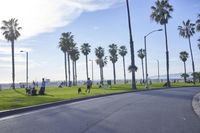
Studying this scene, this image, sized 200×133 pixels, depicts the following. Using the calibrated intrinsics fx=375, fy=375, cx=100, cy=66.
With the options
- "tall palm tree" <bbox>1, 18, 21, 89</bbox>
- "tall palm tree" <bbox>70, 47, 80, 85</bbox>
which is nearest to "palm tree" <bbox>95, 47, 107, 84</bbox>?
"tall palm tree" <bbox>70, 47, 80, 85</bbox>

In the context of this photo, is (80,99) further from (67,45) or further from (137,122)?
(67,45)

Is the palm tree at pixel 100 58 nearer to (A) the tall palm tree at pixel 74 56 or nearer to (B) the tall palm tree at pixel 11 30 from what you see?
(A) the tall palm tree at pixel 74 56

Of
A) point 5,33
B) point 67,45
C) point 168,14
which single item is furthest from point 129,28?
point 67,45

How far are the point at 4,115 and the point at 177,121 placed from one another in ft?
27.5

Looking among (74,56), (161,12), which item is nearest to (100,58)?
(74,56)

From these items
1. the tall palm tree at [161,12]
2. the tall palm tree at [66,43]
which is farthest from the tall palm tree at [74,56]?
the tall palm tree at [161,12]

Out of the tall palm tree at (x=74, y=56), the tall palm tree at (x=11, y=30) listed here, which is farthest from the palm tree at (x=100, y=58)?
the tall palm tree at (x=11, y=30)

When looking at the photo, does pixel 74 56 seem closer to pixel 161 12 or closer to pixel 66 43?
pixel 66 43

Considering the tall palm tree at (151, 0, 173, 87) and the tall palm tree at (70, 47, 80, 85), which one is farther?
the tall palm tree at (70, 47, 80, 85)

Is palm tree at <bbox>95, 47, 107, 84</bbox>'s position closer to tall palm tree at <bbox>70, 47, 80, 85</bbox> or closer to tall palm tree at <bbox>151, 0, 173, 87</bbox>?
tall palm tree at <bbox>70, 47, 80, 85</bbox>

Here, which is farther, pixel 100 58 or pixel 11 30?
pixel 100 58

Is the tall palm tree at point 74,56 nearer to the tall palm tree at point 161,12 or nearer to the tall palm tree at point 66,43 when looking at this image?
the tall palm tree at point 66,43

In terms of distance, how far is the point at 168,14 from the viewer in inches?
2928

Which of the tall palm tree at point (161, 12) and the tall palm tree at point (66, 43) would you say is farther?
the tall palm tree at point (66, 43)
